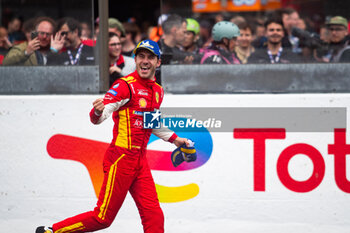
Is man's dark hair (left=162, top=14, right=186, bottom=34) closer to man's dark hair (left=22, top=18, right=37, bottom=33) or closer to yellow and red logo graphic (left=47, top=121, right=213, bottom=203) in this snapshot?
yellow and red logo graphic (left=47, top=121, right=213, bottom=203)

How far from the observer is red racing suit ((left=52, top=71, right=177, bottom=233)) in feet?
15.9

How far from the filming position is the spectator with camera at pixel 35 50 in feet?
20.4

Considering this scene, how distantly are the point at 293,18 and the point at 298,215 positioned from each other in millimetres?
2414

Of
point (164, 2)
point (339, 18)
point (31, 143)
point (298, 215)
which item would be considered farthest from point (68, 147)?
point (339, 18)

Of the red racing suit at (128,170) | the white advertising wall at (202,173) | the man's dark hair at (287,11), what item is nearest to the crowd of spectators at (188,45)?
the white advertising wall at (202,173)

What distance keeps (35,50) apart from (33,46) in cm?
4

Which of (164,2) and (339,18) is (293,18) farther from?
(164,2)

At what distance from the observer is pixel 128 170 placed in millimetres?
4855

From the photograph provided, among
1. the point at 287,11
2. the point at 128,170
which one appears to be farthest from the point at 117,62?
the point at 287,11

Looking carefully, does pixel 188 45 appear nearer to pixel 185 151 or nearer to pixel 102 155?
pixel 102 155

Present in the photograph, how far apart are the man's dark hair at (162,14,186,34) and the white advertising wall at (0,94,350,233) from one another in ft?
2.56

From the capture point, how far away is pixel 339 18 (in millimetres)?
6320

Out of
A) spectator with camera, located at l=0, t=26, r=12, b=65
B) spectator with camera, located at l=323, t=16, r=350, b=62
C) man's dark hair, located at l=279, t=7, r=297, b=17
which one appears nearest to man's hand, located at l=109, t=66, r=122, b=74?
spectator with camera, located at l=0, t=26, r=12, b=65

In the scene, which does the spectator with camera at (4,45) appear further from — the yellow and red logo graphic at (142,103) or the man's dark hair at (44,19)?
the yellow and red logo graphic at (142,103)
